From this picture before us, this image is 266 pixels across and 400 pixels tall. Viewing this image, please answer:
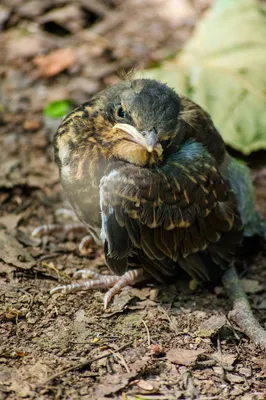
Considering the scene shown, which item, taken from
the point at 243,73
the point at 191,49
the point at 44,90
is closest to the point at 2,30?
the point at 44,90

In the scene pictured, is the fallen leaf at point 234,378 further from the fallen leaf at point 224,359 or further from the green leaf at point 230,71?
the green leaf at point 230,71

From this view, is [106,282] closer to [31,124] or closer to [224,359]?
[224,359]

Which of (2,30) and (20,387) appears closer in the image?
(20,387)

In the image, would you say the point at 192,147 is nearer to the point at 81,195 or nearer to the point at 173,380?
the point at 81,195

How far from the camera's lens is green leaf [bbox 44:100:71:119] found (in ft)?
19.4

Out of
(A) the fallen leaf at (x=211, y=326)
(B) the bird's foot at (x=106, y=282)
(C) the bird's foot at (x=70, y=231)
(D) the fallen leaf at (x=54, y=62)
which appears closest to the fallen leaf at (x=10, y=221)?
(C) the bird's foot at (x=70, y=231)

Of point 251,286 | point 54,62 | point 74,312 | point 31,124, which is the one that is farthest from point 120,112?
point 54,62

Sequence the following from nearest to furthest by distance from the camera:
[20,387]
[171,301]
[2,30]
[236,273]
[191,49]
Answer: [20,387] < [171,301] < [236,273] < [191,49] < [2,30]

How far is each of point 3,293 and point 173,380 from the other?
1167mm

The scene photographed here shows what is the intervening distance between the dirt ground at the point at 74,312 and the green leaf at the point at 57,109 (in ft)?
0.19

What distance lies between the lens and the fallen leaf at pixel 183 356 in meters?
3.52

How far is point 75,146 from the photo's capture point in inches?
159

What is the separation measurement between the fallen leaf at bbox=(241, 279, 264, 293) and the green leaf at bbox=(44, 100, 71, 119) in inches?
97.3

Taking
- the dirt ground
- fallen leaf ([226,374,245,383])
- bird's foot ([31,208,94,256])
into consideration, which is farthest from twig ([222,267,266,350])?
bird's foot ([31,208,94,256])
